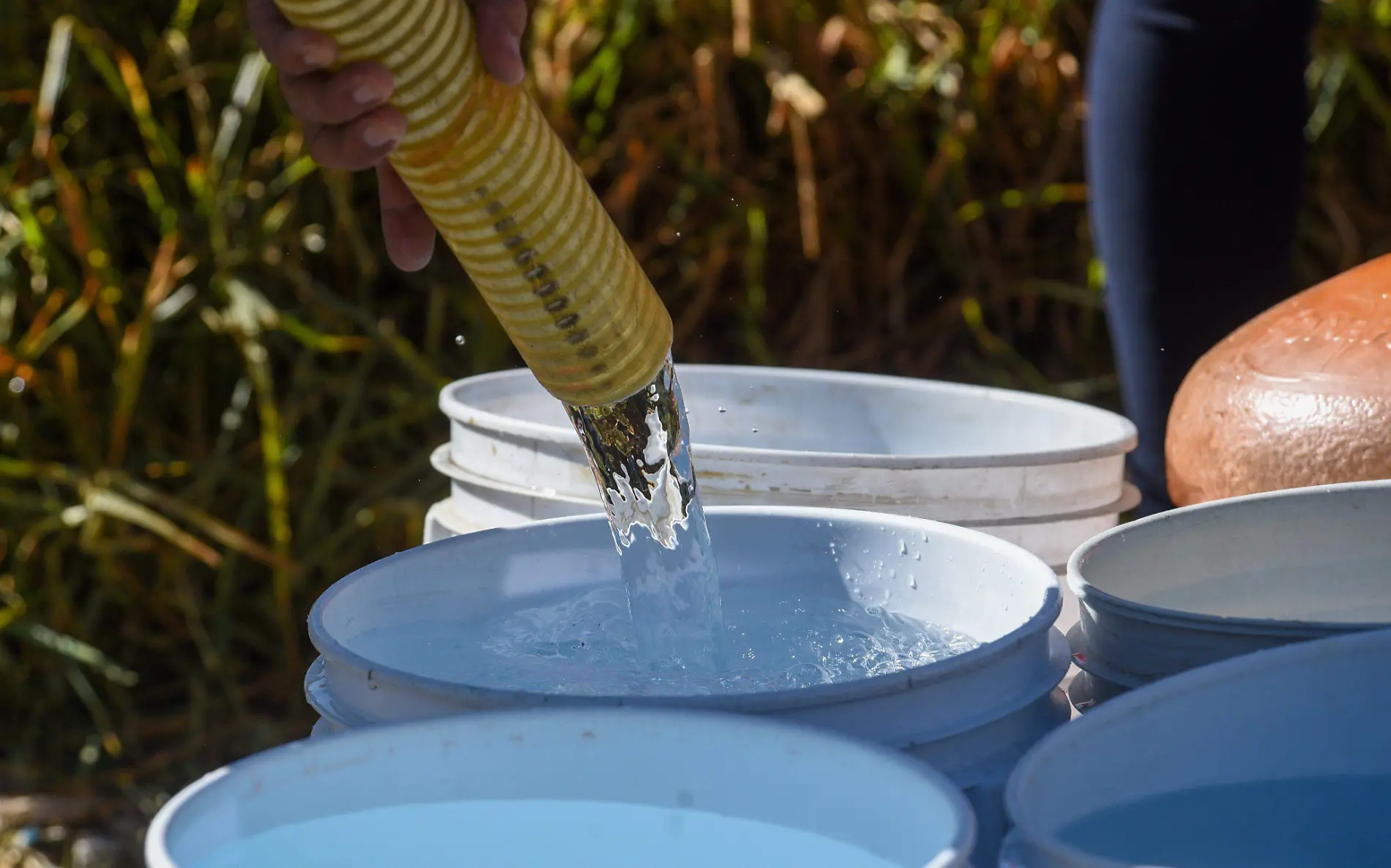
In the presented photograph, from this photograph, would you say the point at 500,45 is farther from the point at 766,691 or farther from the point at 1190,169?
the point at 1190,169

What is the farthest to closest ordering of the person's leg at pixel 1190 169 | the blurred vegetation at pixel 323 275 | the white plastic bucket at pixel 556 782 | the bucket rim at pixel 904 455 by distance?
the blurred vegetation at pixel 323 275 < the person's leg at pixel 1190 169 < the bucket rim at pixel 904 455 < the white plastic bucket at pixel 556 782

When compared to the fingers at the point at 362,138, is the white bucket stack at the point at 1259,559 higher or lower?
lower

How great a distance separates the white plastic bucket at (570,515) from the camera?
2.54 feet

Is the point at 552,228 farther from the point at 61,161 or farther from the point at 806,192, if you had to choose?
the point at 61,161

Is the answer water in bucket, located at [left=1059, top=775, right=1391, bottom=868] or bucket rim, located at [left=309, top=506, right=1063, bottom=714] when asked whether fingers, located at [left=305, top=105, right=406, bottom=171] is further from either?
water in bucket, located at [left=1059, top=775, right=1391, bottom=868]

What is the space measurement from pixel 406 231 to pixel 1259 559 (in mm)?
446

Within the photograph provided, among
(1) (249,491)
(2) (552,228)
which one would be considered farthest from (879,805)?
(1) (249,491)

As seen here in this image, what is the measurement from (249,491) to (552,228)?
1.20 metres

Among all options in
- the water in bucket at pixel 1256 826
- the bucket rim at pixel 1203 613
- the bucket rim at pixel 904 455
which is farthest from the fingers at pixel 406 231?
the water in bucket at pixel 1256 826

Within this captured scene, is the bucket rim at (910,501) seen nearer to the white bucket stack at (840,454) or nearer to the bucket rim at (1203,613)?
the white bucket stack at (840,454)

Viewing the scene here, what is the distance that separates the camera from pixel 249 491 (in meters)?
1.62

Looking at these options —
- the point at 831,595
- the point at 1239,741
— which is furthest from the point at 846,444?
the point at 1239,741

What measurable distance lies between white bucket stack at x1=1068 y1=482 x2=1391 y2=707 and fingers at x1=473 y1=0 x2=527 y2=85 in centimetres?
27

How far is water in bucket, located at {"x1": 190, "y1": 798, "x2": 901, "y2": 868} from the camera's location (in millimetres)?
417
